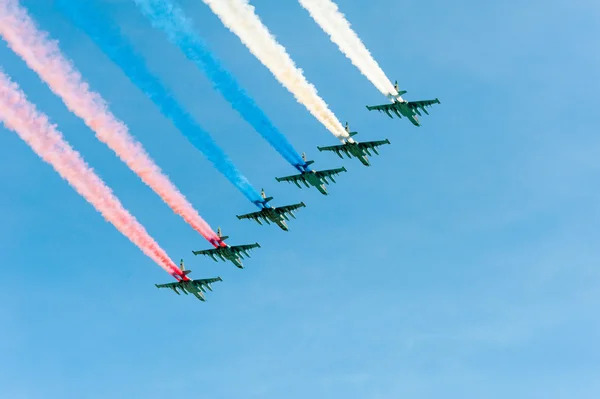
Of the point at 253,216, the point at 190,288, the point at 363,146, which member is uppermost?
the point at 363,146

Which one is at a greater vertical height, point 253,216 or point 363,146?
point 363,146

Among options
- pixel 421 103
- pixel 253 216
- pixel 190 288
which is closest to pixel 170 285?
pixel 190 288

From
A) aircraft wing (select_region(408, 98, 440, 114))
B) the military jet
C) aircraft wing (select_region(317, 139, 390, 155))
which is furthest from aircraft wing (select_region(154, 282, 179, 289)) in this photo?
aircraft wing (select_region(408, 98, 440, 114))

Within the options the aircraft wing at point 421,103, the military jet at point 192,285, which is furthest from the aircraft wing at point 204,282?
the aircraft wing at point 421,103

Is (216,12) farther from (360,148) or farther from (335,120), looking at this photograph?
(360,148)

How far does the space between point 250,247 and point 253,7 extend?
21544mm

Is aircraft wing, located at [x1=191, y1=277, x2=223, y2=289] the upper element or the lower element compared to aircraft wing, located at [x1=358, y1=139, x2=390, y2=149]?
lower

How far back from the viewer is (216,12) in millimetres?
39812

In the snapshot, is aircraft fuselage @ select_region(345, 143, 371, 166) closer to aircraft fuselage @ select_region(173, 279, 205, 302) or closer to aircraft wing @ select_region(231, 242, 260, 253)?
aircraft wing @ select_region(231, 242, 260, 253)

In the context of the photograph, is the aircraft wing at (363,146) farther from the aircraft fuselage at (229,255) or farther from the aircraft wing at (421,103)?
the aircraft fuselage at (229,255)

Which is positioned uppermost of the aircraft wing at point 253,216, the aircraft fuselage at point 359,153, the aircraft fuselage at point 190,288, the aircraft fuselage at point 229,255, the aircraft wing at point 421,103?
the aircraft wing at point 421,103

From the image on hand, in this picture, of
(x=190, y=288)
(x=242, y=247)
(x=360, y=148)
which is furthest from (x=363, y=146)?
(x=190, y=288)

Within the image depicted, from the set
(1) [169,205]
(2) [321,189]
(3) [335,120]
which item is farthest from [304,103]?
(2) [321,189]

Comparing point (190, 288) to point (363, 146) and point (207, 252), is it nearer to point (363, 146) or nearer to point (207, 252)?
point (207, 252)
